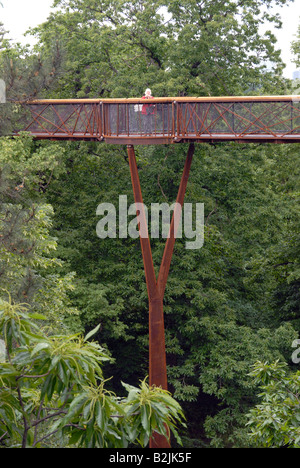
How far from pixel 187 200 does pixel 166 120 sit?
12.2ft

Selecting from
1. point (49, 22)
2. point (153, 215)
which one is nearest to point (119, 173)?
point (153, 215)

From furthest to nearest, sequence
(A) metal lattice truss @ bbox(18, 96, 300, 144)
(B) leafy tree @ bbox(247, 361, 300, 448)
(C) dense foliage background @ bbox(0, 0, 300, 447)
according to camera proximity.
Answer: (C) dense foliage background @ bbox(0, 0, 300, 447)
(A) metal lattice truss @ bbox(18, 96, 300, 144)
(B) leafy tree @ bbox(247, 361, 300, 448)

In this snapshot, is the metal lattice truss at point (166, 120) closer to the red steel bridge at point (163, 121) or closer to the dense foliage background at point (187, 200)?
the red steel bridge at point (163, 121)

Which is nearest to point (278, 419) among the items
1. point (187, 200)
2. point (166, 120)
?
point (166, 120)

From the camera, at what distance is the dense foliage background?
46.9 ft

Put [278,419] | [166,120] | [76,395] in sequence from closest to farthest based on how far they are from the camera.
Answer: [76,395]
[278,419]
[166,120]

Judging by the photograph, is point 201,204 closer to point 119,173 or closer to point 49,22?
point 119,173

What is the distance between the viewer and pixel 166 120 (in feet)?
39.2

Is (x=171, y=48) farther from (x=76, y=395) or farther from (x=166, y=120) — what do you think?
(x=76, y=395)

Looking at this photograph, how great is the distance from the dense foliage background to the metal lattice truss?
1595 millimetres

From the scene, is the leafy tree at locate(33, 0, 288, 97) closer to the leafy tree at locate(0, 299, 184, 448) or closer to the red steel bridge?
the red steel bridge

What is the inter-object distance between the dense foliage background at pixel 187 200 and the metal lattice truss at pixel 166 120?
1595 millimetres

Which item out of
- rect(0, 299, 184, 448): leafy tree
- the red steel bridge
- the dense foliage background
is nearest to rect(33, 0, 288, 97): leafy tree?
the dense foliage background
